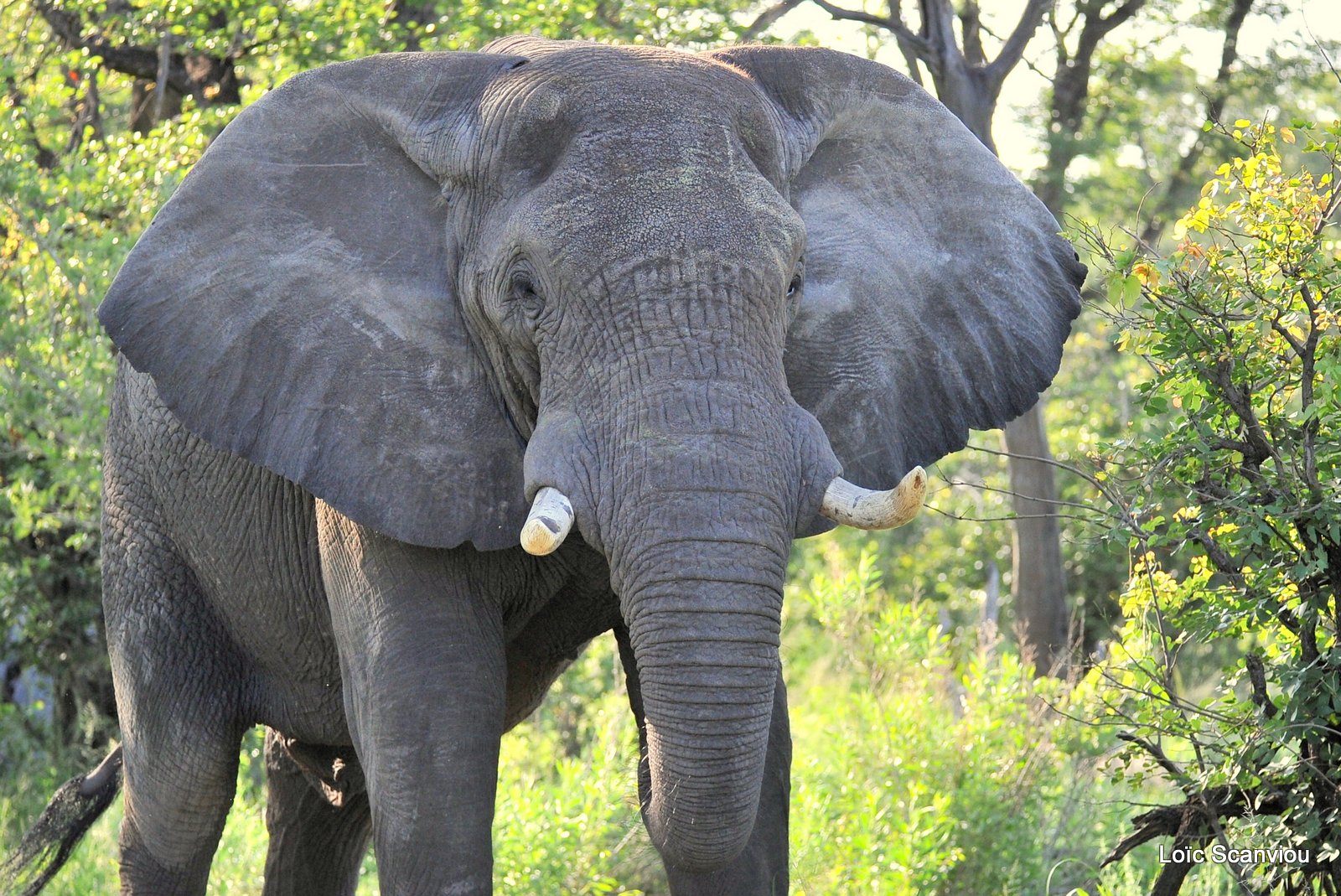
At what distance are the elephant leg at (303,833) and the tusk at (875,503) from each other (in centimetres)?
256

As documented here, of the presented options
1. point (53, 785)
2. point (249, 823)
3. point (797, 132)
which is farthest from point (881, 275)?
point (53, 785)

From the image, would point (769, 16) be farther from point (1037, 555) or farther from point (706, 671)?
point (706, 671)

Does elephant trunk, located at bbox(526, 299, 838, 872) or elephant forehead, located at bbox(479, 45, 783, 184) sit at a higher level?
elephant forehead, located at bbox(479, 45, 783, 184)

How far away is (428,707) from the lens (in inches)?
146

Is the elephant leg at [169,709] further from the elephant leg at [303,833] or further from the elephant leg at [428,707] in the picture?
the elephant leg at [428,707]

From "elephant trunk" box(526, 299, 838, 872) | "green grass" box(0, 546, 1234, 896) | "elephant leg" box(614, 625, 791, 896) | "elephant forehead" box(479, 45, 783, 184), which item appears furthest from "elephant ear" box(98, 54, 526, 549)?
"green grass" box(0, 546, 1234, 896)

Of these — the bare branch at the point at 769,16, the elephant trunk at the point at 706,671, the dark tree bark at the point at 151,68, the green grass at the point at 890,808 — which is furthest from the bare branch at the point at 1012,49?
the elephant trunk at the point at 706,671

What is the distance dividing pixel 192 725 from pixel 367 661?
1.23 metres

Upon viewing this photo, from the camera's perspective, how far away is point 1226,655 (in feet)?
38.4

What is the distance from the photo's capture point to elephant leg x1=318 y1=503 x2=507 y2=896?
370cm

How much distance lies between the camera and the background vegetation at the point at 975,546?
4051 mm

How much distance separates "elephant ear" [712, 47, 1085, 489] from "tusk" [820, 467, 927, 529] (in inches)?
21.2

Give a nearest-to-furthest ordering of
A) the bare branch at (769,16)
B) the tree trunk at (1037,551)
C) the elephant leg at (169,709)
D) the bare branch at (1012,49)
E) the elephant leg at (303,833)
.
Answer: the elephant leg at (169,709) < the elephant leg at (303,833) < the bare branch at (769,16) < the bare branch at (1012,49) < the tree trunk at (1037,551)

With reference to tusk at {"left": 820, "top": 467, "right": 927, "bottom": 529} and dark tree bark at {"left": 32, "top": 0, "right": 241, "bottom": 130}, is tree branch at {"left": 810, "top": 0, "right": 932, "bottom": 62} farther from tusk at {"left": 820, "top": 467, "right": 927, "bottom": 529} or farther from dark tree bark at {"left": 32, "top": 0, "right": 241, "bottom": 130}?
tusk at {"left": 820, "top": 467, "right": 927, "bottom": 529}
